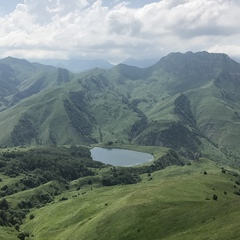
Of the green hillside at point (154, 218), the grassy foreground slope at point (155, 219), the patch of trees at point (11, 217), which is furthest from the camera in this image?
the patch of trees at point (11, 217)

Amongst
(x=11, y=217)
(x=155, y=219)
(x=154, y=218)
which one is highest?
(x=154, y=218)

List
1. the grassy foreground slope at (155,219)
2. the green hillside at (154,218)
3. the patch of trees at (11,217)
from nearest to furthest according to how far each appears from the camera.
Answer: the grassy foreground slope at (155,219)
the green hillside at (154,218)
the patch of trees at (11,217)

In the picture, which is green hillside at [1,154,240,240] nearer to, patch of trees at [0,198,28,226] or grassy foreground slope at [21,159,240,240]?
grassy foreground slope at [21,159,240,240]

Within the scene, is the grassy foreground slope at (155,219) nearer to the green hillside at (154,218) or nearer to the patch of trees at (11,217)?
the green hillside at (154,218)

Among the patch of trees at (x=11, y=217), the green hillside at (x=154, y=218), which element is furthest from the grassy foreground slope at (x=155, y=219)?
the patch of trees at (x=11, y=217)

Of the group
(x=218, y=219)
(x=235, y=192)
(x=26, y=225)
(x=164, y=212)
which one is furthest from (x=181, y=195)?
(x=26, y=225)

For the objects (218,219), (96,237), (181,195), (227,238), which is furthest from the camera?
(181,195)

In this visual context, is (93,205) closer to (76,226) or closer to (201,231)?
(76,226)

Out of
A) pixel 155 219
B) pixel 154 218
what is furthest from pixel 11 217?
pixel 155 219

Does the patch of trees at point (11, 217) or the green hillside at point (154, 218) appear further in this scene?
the patch of trees at point (11, 217)

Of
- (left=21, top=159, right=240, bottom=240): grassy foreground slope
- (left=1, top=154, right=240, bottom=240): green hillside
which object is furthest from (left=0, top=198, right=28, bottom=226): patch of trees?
(left=21, top=159, right=240, bottom=240): grassy foreground slope

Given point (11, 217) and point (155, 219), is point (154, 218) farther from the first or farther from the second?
point (11, 217)
